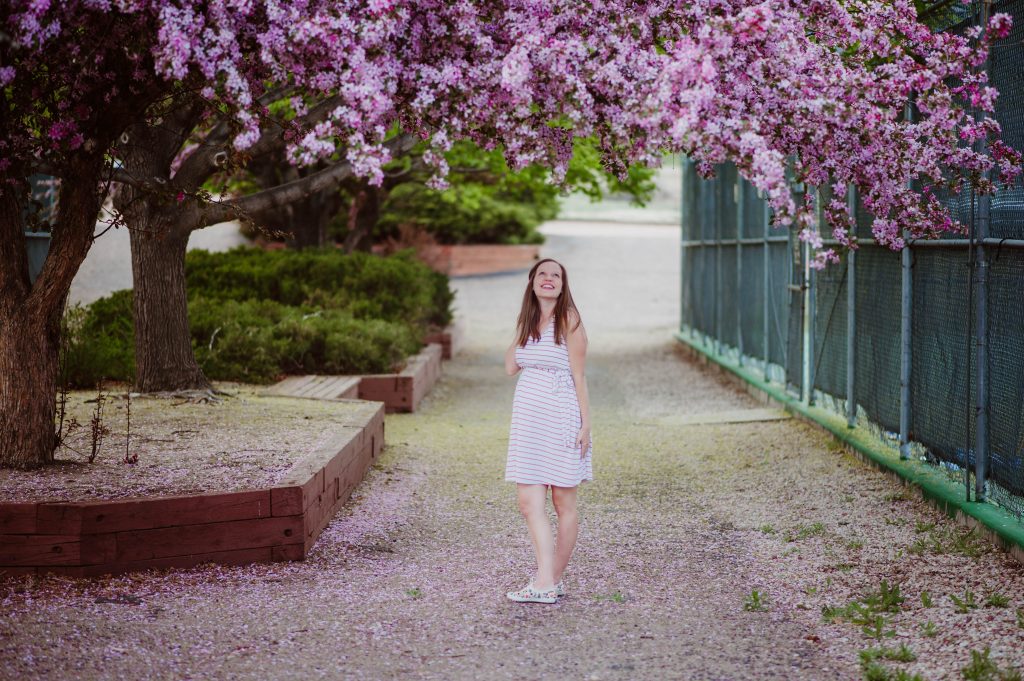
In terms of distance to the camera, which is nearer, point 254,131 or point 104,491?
point 254,131

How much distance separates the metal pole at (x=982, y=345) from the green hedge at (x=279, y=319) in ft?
19.8

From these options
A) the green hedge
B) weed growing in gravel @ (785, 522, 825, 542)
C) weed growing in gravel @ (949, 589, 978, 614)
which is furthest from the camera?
the green hedge

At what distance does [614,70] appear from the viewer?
16.2 ft

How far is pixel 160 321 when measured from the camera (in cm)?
1011

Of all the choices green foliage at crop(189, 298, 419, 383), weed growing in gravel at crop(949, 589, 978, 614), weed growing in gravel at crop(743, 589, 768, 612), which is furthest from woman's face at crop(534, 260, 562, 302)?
green foliage at crop(189, 298, 419, 383)

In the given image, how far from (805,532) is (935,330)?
185 cm

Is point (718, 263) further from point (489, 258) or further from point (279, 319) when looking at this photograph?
point (489, 258)

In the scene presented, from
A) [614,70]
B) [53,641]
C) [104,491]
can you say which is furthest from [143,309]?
[614,70]

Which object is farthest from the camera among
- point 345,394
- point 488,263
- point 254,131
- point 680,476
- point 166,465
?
point 488,263

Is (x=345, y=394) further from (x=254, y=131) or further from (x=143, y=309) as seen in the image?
(x=254, y=131)

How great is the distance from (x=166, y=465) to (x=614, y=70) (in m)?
3.80

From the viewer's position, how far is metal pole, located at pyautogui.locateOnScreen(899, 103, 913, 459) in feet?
26.9

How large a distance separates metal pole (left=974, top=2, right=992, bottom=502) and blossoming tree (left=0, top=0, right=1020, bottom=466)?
1.63 ft

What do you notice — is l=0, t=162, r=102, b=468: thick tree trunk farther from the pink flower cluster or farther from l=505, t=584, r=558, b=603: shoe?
l=505, t=584, r=558, b=603: shoe
